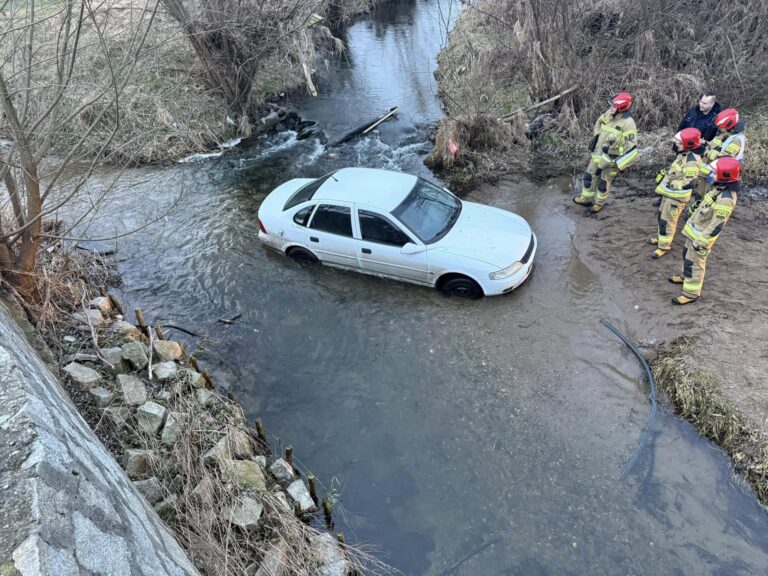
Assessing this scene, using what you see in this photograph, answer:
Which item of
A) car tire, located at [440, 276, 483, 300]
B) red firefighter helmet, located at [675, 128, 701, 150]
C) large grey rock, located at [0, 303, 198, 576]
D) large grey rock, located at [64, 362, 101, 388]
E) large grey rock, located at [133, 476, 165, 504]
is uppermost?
large grey rock, located at [0, 303, 198, 576]

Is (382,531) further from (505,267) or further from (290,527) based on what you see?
(505,267)

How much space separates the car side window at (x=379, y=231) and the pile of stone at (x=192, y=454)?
335 cm

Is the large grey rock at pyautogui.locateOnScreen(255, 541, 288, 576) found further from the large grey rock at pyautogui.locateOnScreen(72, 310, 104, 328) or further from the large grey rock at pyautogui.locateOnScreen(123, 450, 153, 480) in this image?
the large grey rock at pyautogui.locateOnScreen(72, 310, 104, 328)

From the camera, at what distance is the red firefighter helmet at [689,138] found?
7.95 metres

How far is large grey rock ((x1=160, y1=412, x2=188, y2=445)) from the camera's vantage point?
224 inches

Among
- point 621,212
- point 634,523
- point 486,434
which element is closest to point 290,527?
point 486,434

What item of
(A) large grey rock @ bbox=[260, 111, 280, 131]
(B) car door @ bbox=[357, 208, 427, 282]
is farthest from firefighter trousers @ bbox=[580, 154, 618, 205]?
(A) large grey rock @ bbox=[260, 111, 280, 131]

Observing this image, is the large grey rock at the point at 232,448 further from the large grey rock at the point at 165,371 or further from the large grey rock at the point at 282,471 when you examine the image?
the large grey rock at the point at 165,371

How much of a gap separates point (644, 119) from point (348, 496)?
1140 cm

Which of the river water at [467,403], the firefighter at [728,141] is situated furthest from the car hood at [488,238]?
the firefighter at [728,141]

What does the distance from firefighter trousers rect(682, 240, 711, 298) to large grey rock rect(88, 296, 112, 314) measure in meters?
8.88

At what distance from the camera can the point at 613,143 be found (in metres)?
9.20

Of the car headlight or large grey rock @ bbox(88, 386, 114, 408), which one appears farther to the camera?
the car headlight

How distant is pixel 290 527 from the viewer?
5.06 metres
